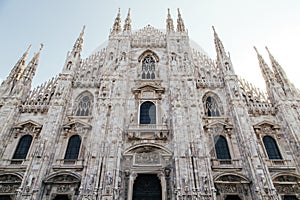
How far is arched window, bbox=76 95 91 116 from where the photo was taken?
16.4 metres

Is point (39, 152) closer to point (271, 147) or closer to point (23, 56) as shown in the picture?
point (23, 56)

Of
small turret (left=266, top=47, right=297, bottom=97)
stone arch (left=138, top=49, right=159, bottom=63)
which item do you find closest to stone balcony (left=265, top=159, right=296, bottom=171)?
small turret (left=266, top=47, right=297, bottom=97)

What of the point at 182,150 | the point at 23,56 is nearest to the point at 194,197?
the point at 182,150

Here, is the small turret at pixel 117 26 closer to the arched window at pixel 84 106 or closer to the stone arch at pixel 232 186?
the arched window at pixel 84 106

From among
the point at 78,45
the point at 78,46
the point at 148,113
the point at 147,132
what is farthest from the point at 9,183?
the point at 78,45

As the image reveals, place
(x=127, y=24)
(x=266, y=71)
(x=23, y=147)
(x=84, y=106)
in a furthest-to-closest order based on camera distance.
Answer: (x=127, y=24) → (x=266, y=71) → (x=84, y=106) → (x=23, y=147)

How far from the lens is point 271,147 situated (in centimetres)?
1501

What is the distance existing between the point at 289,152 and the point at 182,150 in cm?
744

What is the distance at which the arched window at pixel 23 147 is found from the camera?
46.6 feet

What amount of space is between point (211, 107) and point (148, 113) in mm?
5064

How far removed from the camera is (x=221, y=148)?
48.7 feet

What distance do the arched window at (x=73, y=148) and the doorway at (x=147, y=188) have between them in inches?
179

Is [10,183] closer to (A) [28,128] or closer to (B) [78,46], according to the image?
(A) [28,128]

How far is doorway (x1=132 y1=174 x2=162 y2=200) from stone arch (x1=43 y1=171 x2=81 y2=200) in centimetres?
354
